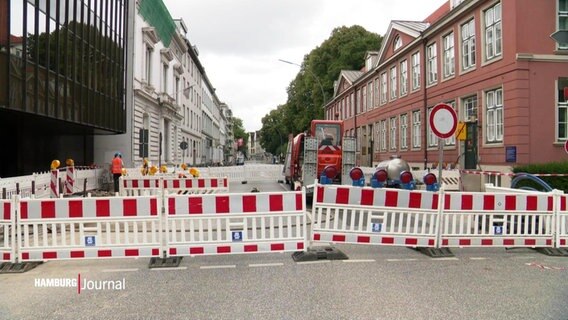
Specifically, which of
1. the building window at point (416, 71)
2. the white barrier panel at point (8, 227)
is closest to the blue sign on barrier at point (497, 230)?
the white barrier panel at point (8, 227)

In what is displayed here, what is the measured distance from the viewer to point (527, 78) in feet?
58.9

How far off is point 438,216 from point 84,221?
542 cm

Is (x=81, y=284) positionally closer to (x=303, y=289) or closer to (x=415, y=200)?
(x=303, y=289)

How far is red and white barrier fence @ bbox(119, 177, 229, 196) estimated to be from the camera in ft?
52.8

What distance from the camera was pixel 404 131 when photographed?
32188 millimetres

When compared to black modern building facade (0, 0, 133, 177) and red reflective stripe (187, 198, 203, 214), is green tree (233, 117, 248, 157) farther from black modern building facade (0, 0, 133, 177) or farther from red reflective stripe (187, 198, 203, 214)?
red reflective stripe (187, 198, 203, 214)

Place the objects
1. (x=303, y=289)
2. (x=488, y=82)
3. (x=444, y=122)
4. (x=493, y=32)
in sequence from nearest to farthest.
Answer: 1. (x=303, y=289)
2. (x=444, y=122)
3. (x=493, y=32)
4. (x=488, y=82)

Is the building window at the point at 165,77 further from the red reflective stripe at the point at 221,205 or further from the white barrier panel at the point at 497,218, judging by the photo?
the white barrier panel at the point at 497,218

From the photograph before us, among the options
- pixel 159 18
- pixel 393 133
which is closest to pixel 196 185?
pixel 393 133

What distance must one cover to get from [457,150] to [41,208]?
68.0ft

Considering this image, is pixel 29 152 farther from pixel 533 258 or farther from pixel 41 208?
pixel 533 258

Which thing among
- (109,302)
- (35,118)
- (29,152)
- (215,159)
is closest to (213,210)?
(109,302)

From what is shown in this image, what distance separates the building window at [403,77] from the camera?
31.8 meters

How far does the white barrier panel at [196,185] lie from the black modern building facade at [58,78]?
534cm
